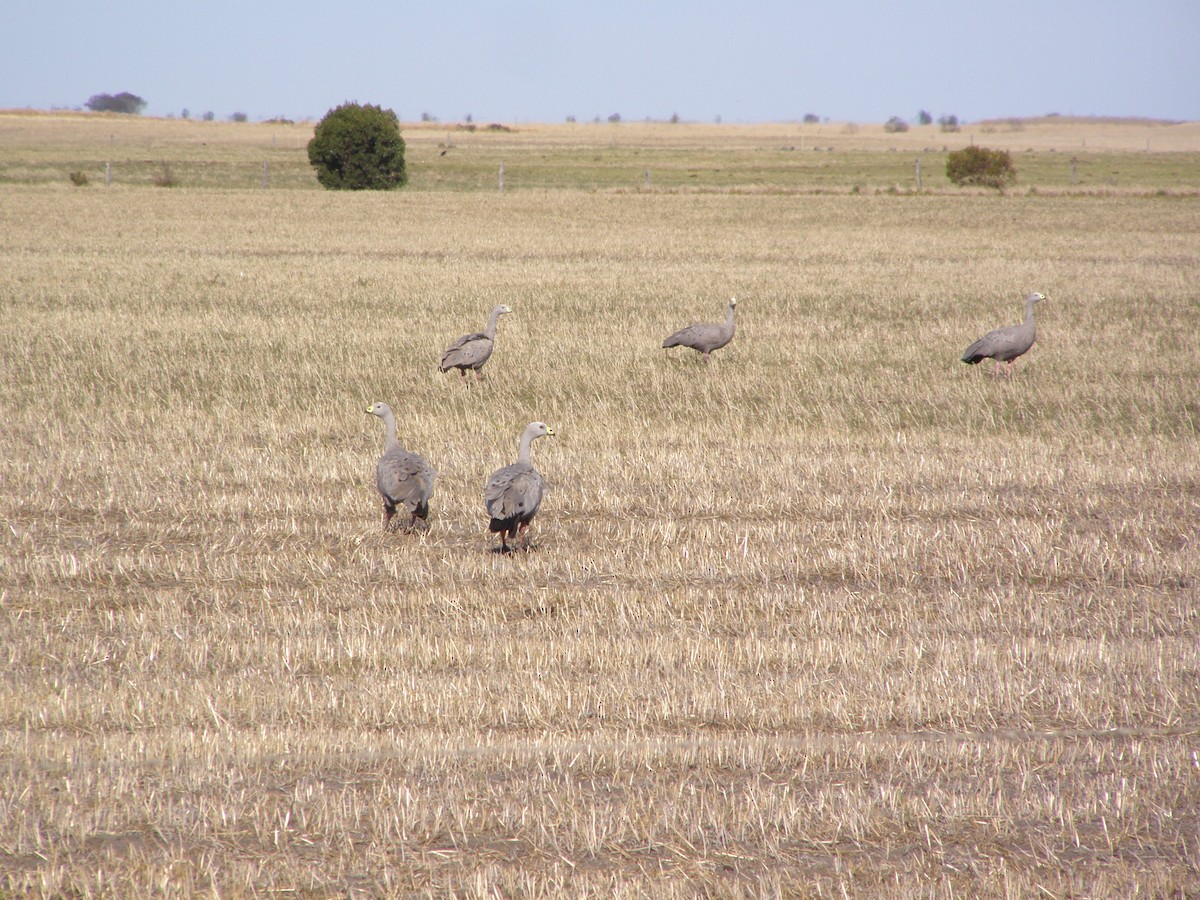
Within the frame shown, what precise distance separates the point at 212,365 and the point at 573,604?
8768mm

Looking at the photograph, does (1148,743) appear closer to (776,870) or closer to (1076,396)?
(776,870)

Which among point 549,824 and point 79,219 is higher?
point 79,219

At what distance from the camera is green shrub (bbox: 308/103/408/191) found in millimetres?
51219

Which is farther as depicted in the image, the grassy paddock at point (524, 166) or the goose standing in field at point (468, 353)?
the grassy paddock at point (524, 166)

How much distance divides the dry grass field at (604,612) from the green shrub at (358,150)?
116ft

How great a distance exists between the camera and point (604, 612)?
638 centimetres

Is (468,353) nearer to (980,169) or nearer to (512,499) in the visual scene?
(512,499)

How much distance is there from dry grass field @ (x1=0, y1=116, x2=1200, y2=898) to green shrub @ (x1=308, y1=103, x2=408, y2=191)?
35386 mm

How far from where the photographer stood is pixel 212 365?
44.8 feet

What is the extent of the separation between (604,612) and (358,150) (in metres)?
48.8

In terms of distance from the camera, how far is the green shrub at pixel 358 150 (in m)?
51.2

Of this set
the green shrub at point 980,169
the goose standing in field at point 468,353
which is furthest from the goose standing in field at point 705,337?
the green shrub at point 980,169

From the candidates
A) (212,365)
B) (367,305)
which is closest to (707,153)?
(367,305)

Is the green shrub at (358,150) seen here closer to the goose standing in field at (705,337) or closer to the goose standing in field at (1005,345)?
the goose standing in field at (705,337)
